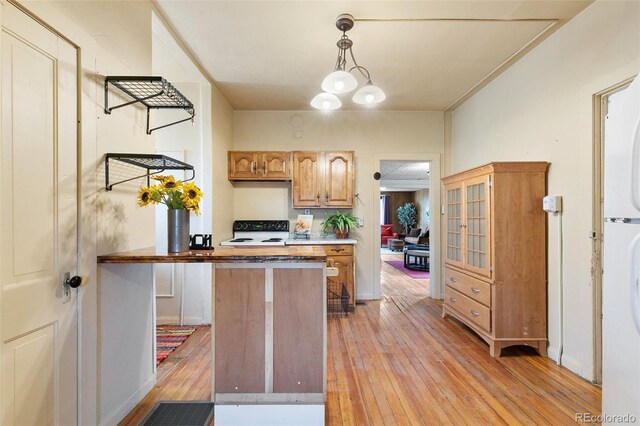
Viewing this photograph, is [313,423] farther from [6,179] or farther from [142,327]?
[6,179]

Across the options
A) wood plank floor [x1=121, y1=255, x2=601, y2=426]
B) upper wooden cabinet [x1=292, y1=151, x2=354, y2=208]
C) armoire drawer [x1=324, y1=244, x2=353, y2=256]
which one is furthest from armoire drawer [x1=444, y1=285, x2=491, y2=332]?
upper wooden cabinet [x1=292, y1=151, x2=354, y2=208]

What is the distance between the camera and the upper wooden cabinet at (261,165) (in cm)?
410

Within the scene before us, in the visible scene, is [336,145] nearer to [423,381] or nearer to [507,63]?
[507,63]

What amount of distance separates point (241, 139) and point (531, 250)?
12.7 feet

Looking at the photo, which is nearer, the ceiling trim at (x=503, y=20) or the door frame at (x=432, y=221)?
the ceiling trim at (x=503, y=20)

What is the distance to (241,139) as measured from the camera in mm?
4352

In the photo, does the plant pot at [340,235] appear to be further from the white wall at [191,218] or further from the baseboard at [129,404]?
the baseboard at [129,404]

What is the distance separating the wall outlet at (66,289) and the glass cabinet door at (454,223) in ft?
10.8

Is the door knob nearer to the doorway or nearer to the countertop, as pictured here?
the countertop

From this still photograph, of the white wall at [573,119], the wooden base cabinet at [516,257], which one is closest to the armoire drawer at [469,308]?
the wooden base cabinet at [516,257]

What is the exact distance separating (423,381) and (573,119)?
2.42 meters

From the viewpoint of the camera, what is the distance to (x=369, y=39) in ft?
8.40

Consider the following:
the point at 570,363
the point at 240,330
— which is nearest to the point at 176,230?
the point at 240,330

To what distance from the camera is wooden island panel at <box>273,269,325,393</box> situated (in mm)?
1729
